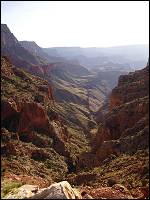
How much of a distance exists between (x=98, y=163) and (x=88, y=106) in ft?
339

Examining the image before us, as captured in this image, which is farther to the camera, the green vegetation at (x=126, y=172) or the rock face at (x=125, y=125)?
the rock face at (x=125, y=125)

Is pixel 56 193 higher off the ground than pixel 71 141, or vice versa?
pixel 56 193

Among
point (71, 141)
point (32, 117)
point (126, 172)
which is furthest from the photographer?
point (71, 141)

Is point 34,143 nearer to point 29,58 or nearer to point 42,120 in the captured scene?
point 42,120

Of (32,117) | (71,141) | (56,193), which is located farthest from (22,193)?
(71,141)

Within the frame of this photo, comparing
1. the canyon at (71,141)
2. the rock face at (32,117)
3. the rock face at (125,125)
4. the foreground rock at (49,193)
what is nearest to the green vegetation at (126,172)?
the canyon at (71,141)

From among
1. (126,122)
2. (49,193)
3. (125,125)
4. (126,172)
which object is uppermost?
(49,193)

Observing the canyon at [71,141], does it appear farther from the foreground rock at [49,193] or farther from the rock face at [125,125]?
the foreground rock at [49,193]

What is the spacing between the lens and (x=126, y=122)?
5309cm

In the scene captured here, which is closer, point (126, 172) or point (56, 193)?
point (56, 193)

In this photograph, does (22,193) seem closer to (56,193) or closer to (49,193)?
(49,193)

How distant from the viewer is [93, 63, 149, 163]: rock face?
42500mm

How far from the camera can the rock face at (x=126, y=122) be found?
1673 inches

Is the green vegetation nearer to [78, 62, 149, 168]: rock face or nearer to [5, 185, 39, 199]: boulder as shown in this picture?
[78, 62, 149, 168]: rock face
